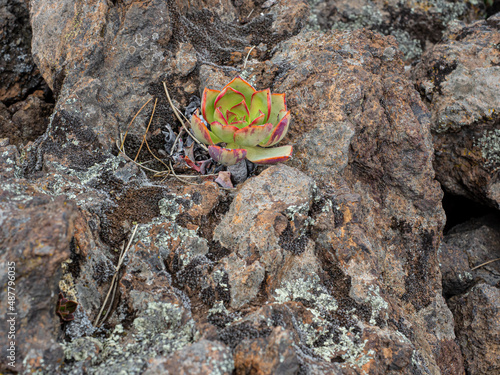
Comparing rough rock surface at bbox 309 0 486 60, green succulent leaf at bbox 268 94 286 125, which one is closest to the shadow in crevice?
rough rock surface at bbox 309 0 486 60

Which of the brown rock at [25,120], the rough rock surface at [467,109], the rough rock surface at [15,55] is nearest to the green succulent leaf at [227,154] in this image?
the brown rock at [25,120]

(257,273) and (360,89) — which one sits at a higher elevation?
(360,89)

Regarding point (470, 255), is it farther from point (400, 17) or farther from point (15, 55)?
point (15, 55)

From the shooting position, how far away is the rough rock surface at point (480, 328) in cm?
261

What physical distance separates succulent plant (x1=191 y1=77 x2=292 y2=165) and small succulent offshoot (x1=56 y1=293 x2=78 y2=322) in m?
1.08

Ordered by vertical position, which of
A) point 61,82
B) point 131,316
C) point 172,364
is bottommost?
point 131,316

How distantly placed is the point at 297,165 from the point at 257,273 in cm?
84

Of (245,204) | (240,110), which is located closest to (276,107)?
(240,110)

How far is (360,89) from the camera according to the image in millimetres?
2576

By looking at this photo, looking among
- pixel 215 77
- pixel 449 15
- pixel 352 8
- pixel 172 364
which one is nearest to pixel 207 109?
pixel 215 77

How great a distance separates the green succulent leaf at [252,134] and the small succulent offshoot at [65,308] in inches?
47.9

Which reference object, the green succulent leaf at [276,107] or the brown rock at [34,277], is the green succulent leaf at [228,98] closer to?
the green succulent leaf at [276,107]

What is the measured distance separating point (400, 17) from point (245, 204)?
3.68 metres

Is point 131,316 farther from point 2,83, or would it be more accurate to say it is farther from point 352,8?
point 352,8
